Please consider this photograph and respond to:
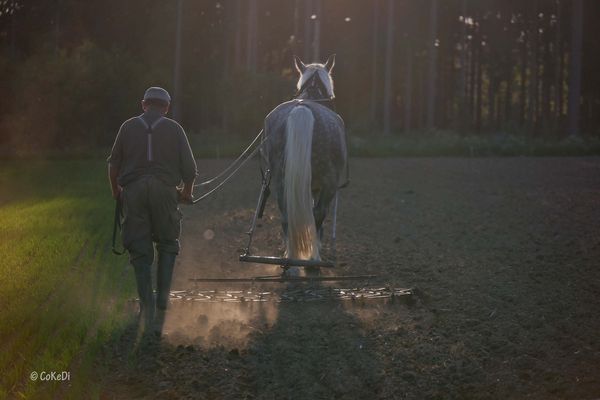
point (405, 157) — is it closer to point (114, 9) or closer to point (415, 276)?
point (415, 276)

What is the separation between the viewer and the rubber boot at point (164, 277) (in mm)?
7543

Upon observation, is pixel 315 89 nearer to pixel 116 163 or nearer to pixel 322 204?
pixel 322 204

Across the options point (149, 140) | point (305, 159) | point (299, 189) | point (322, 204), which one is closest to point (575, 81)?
point (322, 204)

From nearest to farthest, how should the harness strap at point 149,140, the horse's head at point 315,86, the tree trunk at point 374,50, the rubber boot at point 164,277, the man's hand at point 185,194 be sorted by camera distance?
the harness strap at point 149,140
the rubber boot at point 164,277
the man's hand at point 185,194
the horse's head at point 315,86
the tree trunk at point 374,50

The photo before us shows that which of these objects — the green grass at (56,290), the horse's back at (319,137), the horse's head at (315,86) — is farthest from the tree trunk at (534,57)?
the horse's back at (319,137)

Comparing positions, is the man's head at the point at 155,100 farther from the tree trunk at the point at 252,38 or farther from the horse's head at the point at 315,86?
the tree trunk at the point at 252,38

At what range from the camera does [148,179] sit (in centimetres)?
727

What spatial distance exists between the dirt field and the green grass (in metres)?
0.31

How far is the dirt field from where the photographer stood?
5.70m

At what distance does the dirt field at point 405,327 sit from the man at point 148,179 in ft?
2.22

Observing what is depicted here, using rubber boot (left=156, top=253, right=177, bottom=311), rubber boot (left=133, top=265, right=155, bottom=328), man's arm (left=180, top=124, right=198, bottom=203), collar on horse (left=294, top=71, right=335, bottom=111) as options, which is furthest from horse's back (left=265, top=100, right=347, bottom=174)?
rubber boot (left=133, top=265, right=155, bottom=328)

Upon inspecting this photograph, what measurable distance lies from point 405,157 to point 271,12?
3148 cm

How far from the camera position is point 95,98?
3762cm

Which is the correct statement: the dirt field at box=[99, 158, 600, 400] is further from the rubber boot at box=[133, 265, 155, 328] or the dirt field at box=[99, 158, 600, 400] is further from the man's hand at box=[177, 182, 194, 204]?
the man's hand at box=[177, 182, 194, 204]
